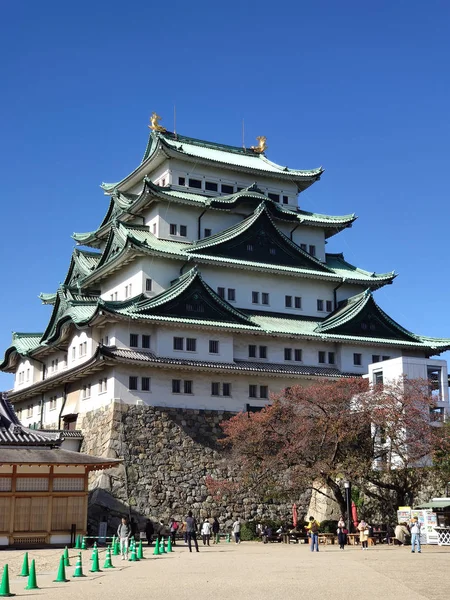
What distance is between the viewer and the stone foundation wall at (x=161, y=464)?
4406 centimetres

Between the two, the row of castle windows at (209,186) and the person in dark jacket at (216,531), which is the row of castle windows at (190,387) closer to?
the person in dark jacket at (216,531)

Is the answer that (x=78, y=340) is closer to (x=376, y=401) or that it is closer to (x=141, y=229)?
(x=141, y=229)

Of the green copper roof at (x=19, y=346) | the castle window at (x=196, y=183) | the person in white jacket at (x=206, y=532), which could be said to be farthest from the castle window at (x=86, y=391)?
the castle window at (x=196, y=183)

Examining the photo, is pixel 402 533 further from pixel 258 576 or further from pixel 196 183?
pixel 196 183

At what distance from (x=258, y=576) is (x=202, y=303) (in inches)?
1122

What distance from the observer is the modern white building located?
4828 cm

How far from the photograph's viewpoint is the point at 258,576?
2267 centimetres

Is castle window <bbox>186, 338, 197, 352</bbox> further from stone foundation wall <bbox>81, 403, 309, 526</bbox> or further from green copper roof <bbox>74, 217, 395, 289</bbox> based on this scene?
green copper roof <bbox>74, 217, 395, 289</bbox>

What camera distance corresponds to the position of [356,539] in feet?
129

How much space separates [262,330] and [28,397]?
2048 cm

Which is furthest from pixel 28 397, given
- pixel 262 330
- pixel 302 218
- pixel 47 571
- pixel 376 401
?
pixel 47 571

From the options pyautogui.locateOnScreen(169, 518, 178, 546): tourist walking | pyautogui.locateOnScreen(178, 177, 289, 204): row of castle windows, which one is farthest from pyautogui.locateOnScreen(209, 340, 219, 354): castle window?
pyautogui.locateOnScreen(178, 177, 289, 204): row of castle windows

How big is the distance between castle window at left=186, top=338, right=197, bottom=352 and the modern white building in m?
0.06

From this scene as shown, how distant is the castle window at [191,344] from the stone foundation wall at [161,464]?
12.7 feet
